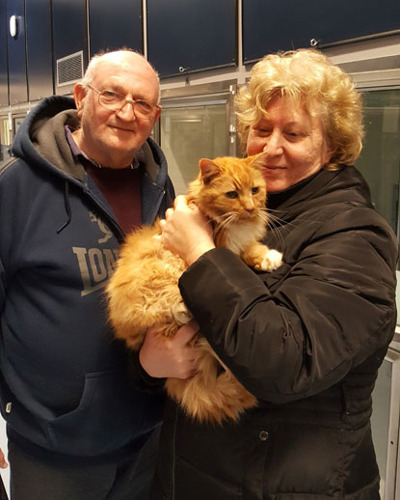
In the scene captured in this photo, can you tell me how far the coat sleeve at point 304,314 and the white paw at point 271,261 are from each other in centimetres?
13

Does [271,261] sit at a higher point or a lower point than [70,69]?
lower

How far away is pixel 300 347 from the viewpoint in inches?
34.7

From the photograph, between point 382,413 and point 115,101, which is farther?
point 382,413

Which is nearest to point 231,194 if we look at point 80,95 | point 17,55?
point 80,95

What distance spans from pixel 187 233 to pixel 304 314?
0.40 meters

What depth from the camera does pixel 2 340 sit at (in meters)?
1.50

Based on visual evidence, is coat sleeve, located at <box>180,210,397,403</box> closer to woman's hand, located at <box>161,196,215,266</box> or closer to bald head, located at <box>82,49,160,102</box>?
woman's hand, located at <box>161,196,215,266</box>

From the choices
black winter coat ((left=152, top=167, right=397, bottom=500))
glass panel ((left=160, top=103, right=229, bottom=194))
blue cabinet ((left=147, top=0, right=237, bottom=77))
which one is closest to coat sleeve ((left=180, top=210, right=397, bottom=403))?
black winter coat ((left=152, top=167, right=397, bottom=500))

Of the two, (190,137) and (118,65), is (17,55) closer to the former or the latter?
(190,137)

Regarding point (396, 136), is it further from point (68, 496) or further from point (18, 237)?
point (68, 496)

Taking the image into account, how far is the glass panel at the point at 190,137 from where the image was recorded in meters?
2.71

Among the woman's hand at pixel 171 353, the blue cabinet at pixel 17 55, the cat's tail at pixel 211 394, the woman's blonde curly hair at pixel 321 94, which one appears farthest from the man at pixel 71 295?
the blue cabinet at pixel 17 55

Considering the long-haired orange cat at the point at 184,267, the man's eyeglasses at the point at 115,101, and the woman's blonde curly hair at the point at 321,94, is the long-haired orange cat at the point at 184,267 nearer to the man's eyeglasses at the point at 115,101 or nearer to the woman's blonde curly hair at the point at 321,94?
the woman's blonde curly hair at the point at 321,94

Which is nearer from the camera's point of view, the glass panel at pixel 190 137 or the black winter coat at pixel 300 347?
A: the black winter coat at pixel 300 347
